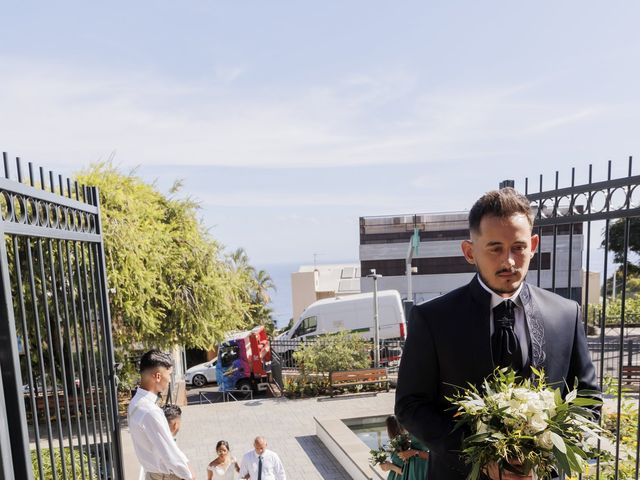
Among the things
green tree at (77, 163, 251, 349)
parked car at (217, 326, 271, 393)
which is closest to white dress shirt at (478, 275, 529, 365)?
green tree at (77, 163, 251, 349)

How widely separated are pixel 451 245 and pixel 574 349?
34.9m

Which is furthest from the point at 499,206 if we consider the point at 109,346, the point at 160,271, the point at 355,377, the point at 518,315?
the point at 355,377

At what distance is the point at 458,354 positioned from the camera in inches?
85.8

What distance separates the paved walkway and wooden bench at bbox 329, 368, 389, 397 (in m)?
0.41

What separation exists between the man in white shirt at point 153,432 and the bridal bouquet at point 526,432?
2881 millimetres

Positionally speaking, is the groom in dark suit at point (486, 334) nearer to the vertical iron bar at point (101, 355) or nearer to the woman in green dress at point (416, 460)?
the vertical iron bar at point (101, 355)

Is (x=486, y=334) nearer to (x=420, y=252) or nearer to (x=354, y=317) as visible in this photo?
(x=354, y=317)

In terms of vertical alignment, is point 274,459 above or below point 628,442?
below

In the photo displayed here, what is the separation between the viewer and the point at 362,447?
27.0ft

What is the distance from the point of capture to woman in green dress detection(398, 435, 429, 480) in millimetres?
4941

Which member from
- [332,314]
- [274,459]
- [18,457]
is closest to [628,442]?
[274,459]

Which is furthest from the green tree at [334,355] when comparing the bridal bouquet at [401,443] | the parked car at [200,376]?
the parked car at [200,376]

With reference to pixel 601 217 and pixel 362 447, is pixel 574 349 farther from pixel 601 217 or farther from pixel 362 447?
pixel 362 447

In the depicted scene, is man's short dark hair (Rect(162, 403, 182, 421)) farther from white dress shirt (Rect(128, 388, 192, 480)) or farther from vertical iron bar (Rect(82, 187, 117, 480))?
vertical iron bar (Rect(82, 187, 117, 480))
